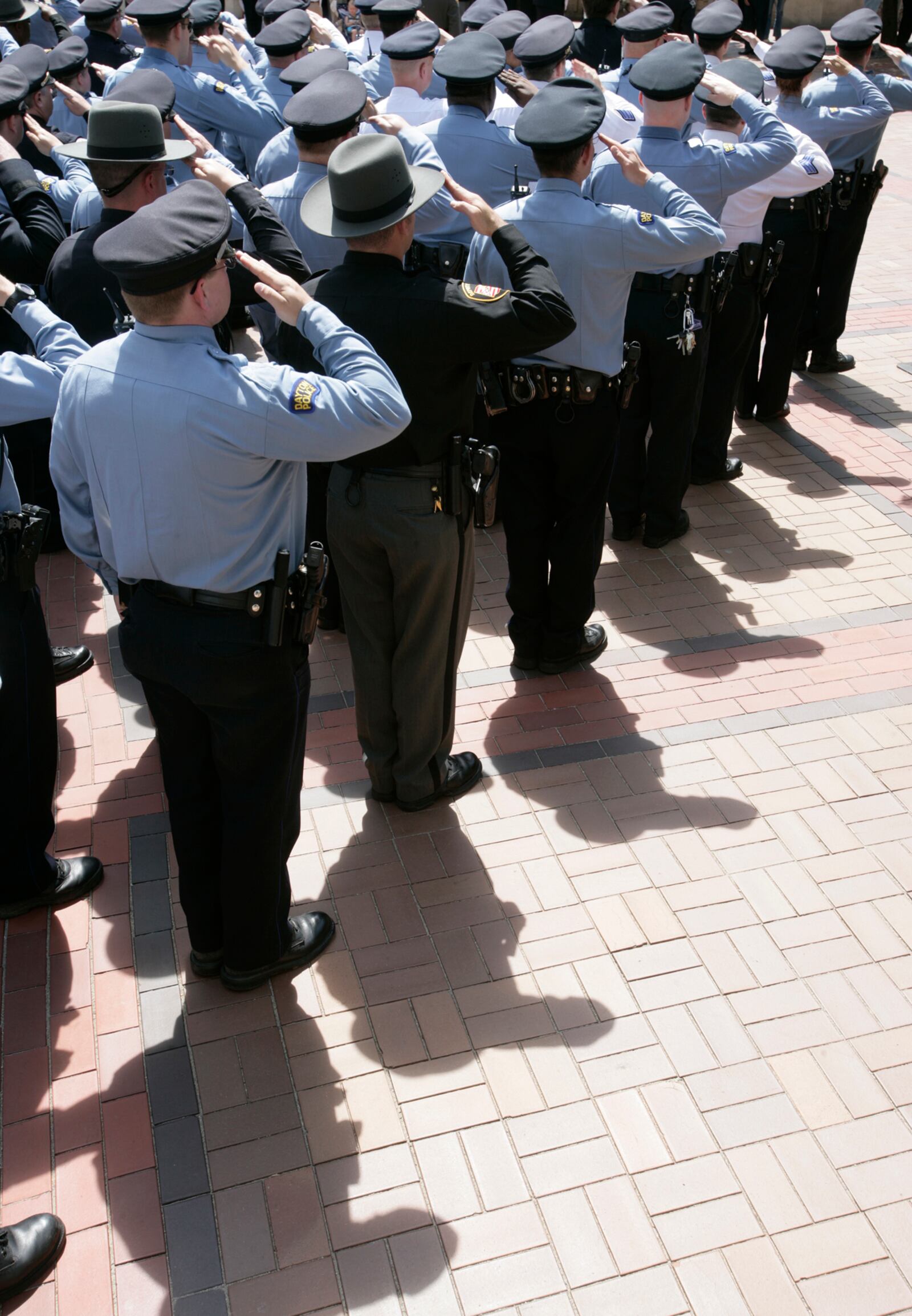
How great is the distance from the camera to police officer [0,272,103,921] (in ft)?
9.75

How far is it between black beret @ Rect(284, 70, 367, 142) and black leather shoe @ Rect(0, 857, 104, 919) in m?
2.75

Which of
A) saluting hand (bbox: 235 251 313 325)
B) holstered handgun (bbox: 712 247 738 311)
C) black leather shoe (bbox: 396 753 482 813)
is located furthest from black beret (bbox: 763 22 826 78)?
saluting hand (bbox: 235 251 313 325)

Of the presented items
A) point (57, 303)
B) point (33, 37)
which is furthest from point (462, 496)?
point (33, 37)

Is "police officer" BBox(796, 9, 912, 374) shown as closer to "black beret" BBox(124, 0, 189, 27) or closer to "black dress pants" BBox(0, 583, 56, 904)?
"black beret" BBox(124, 0, 189, 27)

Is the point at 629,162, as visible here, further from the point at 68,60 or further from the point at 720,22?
the point at 68,60

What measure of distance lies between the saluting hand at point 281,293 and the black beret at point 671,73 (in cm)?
257

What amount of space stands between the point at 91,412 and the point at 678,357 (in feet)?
10.5

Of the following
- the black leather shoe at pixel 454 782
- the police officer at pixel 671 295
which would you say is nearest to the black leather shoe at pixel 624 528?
the police officer at pixel 671 295

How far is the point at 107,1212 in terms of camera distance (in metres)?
2.61

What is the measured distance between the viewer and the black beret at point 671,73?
4469 mm

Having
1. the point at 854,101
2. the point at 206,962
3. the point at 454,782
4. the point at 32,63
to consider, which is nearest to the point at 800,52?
the point at 854,101

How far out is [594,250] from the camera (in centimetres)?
385

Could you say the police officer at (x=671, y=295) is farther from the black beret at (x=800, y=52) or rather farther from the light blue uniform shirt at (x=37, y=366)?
the light blue uniform shirt at (x=37, y=366)

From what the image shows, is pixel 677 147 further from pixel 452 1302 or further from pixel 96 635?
pixel 452 1302
